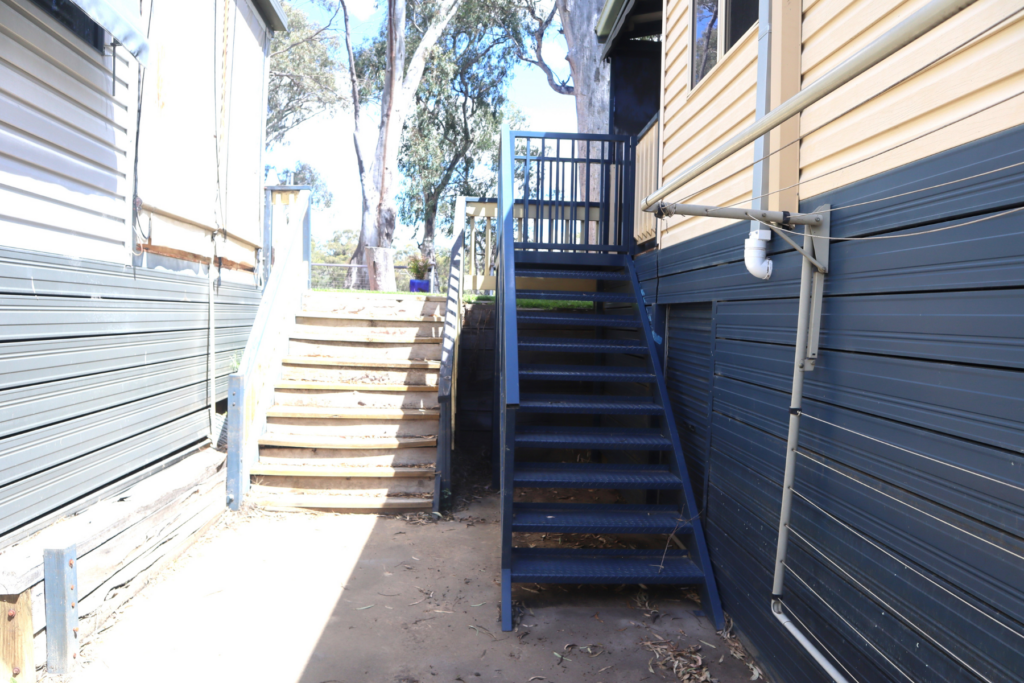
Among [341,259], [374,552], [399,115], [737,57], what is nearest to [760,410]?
[737,57]

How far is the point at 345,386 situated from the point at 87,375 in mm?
1997

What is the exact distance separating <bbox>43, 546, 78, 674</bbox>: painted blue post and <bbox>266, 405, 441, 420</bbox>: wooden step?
2.52 meters

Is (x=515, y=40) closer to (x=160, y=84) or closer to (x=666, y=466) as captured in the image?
(x=160, y=84)

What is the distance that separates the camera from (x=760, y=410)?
287 centimetres

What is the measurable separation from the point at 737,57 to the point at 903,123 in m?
1.57

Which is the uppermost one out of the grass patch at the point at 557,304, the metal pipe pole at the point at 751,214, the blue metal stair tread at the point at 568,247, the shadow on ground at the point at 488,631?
the blue metal stair tread at the point at 568,247

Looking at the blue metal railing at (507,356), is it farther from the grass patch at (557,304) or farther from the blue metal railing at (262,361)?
the blue metal railing at (262,361)

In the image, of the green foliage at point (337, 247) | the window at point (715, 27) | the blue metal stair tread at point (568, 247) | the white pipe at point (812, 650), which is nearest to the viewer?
the white pipe at point (812, 650)

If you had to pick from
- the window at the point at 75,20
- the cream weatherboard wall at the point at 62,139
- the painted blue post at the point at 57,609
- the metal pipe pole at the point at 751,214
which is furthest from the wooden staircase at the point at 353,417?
the metal pipe pole at the point at 751,214

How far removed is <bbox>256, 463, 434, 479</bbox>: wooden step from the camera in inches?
189

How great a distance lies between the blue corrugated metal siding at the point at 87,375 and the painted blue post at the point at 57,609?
0.67 meters

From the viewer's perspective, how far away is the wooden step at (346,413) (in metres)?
5.14

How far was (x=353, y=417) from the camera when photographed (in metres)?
5.18

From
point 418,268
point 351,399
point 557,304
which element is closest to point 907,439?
point 351,399
